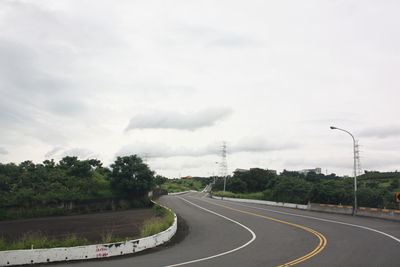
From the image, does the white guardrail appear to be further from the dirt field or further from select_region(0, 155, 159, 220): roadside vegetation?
select_region(0, 155, 159, 220): roadside vegetation

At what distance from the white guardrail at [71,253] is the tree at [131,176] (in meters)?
38.9

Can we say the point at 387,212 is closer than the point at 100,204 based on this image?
Yes

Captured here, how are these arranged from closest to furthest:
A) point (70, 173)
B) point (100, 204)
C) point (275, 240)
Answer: point (275, 240) → point (100, 204) → point (70, 173)

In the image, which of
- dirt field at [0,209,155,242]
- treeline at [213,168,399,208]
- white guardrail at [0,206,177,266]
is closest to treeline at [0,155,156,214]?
dirt field at [0,209,155,242]

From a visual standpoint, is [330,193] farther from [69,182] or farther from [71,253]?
[69,182]

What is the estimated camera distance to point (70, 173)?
60.5 meters

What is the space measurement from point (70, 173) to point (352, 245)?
5399 cm

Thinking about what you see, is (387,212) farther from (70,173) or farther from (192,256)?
(70,173)

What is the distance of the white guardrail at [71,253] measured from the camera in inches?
518

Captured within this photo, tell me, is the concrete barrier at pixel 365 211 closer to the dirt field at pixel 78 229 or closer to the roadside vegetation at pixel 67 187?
the dirt field at pixel 78 229

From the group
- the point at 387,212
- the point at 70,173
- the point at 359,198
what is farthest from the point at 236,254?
the point at 70,173

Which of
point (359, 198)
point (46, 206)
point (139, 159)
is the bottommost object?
point (46, 206)

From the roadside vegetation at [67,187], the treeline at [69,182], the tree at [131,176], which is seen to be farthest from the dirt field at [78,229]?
the tree at [131,176]

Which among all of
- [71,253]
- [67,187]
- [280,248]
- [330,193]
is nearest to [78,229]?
[71,253]
